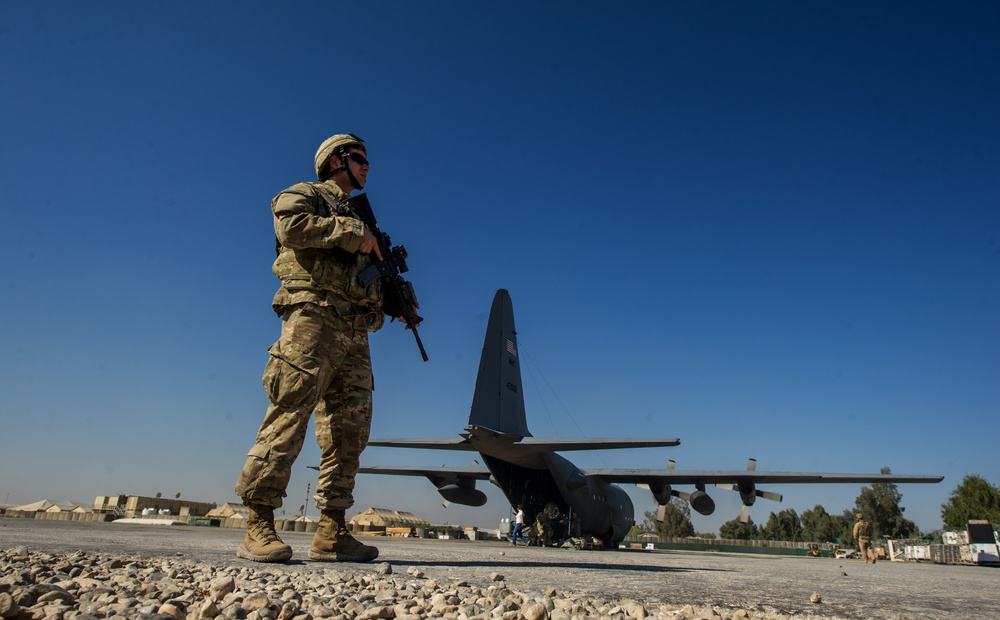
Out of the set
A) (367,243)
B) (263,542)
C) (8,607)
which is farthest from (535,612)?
(367,243)

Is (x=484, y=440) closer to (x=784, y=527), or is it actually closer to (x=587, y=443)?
(x=587, y=443)

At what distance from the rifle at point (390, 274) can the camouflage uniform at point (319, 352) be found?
8 centimetres

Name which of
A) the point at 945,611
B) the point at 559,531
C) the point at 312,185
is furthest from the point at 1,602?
the point at 559,531

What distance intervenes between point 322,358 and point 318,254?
0.68m

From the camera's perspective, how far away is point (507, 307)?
51.3 ft

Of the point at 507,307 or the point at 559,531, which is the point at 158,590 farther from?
the point at 559,531

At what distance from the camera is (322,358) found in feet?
11.4

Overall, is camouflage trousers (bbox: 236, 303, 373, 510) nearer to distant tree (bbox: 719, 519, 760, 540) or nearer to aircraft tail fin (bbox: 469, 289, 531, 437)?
aircraft tail fin (bbox: 469, 289, 531, 437)

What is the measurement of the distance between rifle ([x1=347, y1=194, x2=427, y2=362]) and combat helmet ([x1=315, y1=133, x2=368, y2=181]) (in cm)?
A: 34

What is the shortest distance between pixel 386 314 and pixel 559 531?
557 inches

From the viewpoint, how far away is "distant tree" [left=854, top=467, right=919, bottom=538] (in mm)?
65875

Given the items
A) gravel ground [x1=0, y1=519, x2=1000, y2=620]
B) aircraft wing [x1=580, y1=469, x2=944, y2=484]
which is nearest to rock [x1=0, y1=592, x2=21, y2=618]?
gravel ground [x1=0, y1=519, x2=1000, y2=620]

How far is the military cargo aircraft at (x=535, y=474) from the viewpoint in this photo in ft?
45.5

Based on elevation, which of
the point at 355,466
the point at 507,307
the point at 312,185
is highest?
the point at 507,307
